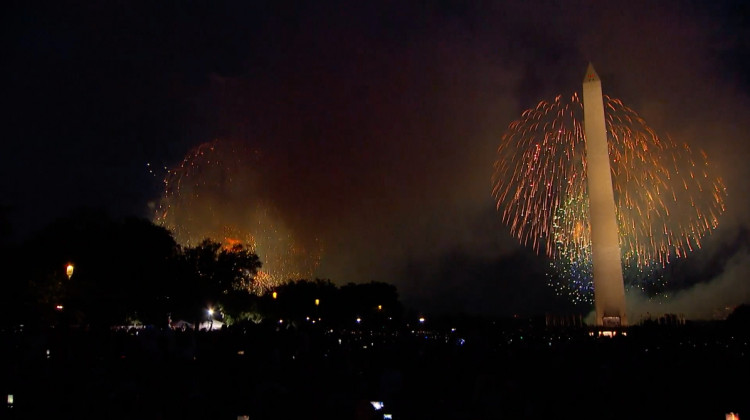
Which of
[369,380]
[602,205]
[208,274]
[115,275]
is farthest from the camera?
[208,274]

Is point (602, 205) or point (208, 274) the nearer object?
point (602, 205)

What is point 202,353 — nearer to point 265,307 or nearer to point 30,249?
point 30,249

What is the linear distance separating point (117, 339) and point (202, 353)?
3.70 metres

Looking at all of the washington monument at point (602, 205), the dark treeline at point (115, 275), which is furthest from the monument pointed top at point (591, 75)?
the dark treeline at point (115, 275)

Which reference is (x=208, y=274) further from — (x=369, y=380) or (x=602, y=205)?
(x=369, y=380)

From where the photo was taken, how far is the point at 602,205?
42.6 metres

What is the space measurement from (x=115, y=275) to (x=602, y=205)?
33.2m

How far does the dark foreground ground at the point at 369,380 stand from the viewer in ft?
33.5

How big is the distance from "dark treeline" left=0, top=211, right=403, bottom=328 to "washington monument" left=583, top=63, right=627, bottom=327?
63.1 ft

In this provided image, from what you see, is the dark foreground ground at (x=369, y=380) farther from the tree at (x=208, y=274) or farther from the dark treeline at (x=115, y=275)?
the tree at (x=208, y=274)

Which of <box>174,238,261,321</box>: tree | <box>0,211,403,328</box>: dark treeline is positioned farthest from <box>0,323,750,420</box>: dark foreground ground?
<box>174,238,261,321</box>: tree

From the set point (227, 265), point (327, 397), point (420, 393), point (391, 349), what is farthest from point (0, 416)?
point (227, 265)

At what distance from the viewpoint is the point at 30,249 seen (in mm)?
47719

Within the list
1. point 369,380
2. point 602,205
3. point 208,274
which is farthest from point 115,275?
point 369,380
